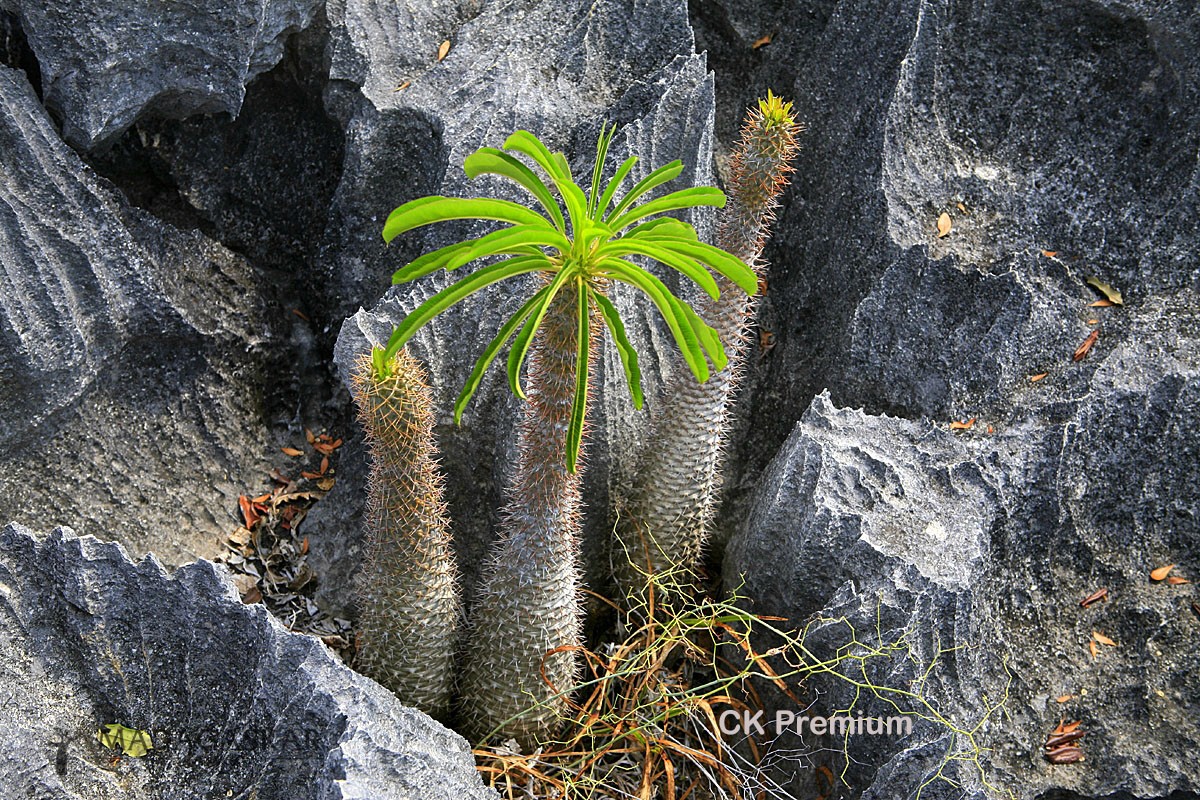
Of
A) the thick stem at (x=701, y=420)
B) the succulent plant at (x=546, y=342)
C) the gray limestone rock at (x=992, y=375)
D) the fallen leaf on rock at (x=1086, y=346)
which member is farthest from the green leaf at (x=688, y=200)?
the fallen leaf on rock at (x=1086, y=346)

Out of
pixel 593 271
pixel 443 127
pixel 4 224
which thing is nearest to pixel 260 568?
pixel 4 224

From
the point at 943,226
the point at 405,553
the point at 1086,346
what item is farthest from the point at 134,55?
the point at 1086,346

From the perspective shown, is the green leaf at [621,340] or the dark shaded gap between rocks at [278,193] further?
the dark shaded gap between rocks at [278,193]

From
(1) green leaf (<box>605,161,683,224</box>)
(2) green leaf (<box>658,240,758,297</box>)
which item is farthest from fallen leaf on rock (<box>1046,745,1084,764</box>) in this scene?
(1) green leaf (<box>605,161,683,224</box>)

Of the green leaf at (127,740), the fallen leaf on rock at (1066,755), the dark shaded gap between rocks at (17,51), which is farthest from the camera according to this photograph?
the dark shaded gap between rocks at (17,51)

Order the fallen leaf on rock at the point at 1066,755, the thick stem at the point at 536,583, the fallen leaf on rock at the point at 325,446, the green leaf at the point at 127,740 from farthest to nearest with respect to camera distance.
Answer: the fallen leaf on rock at the point at 325,446 → the fallen leaf on rock at the point at 1066,755 → the green leaf at the point at 127,740 → the thick stem at the point at 536,583

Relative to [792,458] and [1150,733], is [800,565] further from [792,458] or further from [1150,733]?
[1150,733]

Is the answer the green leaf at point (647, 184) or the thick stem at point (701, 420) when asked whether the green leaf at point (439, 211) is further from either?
the thick stem at point (701, 420)
